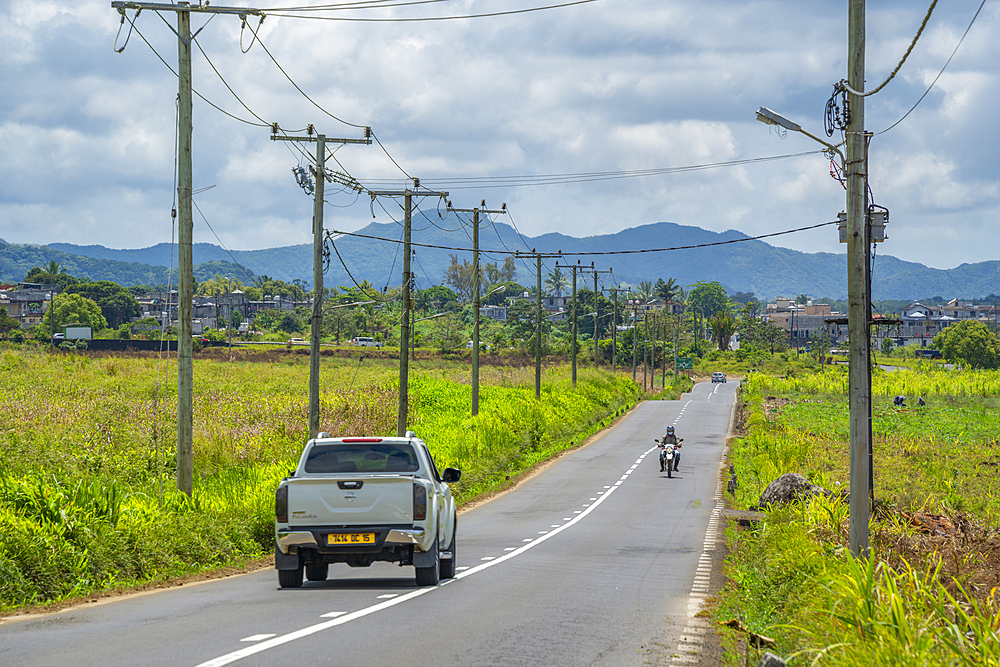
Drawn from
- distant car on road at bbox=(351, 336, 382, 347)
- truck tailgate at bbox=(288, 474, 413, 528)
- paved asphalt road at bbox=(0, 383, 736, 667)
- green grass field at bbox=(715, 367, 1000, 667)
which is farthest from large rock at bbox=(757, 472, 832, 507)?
distant car on road at bbox=(351, 336, 382, 347)

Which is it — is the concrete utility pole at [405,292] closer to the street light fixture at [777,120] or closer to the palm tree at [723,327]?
the street light fixture at [777,120]

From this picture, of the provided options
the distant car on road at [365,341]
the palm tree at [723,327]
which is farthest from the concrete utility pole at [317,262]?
the palm tree at [723,327]

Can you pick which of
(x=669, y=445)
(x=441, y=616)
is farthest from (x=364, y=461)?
(x=669, y=445)

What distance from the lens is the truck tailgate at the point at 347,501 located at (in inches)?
483

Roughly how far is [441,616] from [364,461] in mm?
3665

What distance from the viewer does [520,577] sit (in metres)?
14.5

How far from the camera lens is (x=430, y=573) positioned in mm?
12711

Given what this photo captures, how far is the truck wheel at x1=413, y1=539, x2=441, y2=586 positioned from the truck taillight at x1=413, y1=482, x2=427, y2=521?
58 cm

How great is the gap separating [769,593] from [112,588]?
8.81m

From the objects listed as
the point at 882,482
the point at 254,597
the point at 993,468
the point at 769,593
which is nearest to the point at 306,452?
the point at 254,597

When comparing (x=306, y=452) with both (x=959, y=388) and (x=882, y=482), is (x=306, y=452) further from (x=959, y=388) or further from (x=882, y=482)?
(x=959, y=388)

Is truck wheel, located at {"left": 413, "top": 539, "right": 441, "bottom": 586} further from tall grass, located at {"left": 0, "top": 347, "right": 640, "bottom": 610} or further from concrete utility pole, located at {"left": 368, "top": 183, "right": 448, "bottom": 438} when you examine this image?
concrete utility pole, located at {"left": 368, "top": 183, "right": 448, "bottom": 438}

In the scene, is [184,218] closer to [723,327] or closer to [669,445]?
[669,445]

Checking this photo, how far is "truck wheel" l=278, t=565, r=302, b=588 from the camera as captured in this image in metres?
12.7
